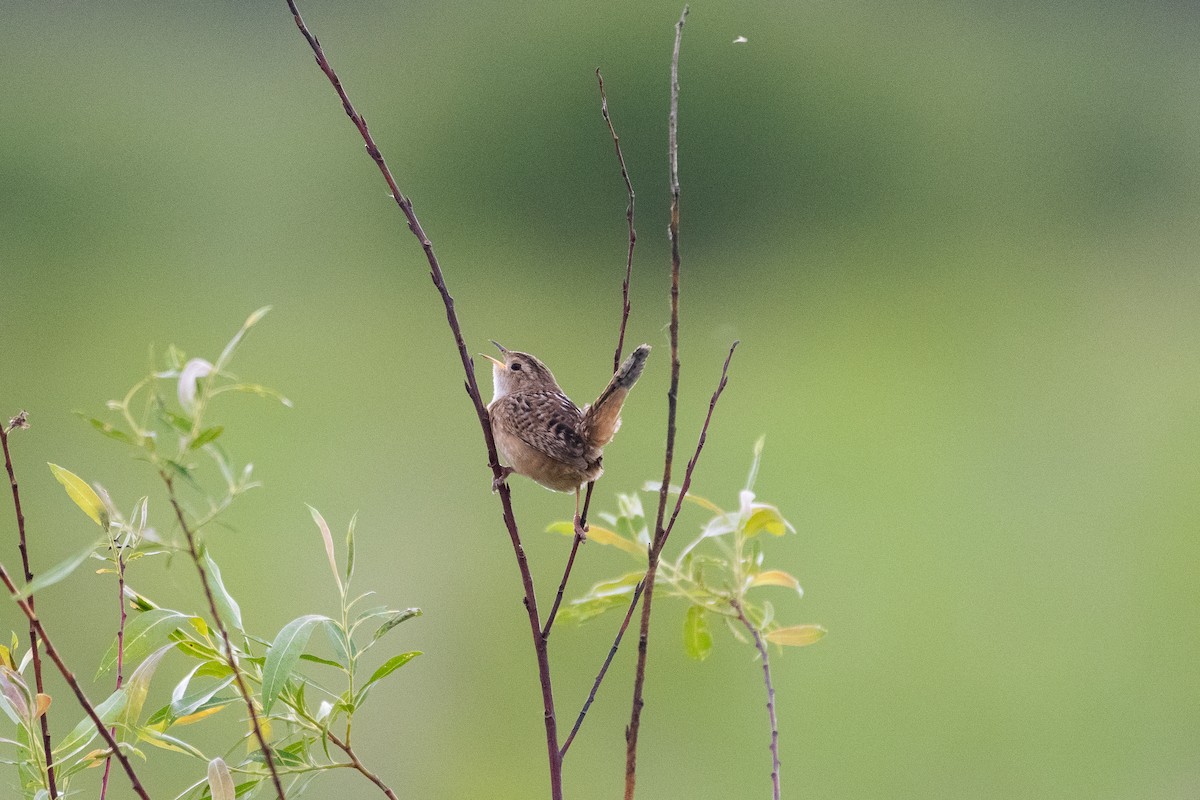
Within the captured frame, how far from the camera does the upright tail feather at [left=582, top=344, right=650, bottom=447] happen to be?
1.49m

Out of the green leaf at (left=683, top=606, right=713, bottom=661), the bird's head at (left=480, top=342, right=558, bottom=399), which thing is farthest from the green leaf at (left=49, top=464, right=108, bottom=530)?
the bird's head at (left=480, top=342, right=558, bottom=399)

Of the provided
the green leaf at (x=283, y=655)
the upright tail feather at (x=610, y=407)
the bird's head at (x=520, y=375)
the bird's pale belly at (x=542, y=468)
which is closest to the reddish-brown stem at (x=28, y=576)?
the green leaf at (x=283, y=655)

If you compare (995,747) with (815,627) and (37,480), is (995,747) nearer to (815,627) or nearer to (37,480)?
(815,627)

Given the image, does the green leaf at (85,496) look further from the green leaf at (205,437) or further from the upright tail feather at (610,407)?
the upright tail feather at (610,407)

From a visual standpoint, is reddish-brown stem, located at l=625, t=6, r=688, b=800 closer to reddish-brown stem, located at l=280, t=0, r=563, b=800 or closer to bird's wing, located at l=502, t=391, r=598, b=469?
reddish-brown stem, located at l=280, t=0, r=563, b=800

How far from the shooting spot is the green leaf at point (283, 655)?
0.78 m

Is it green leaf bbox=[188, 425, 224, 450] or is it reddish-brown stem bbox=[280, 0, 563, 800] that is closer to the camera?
green leaf bbox=[188, 425, 224, 450]

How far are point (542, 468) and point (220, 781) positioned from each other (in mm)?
990

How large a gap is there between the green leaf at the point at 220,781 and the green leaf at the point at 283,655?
0.05 meters

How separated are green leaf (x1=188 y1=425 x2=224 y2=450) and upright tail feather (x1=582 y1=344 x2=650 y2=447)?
853 mm

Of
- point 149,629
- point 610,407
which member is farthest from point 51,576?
point 610,407

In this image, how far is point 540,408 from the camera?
1.82m

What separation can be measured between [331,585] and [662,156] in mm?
2099

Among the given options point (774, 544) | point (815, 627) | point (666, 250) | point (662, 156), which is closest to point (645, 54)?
point (662, 156)
